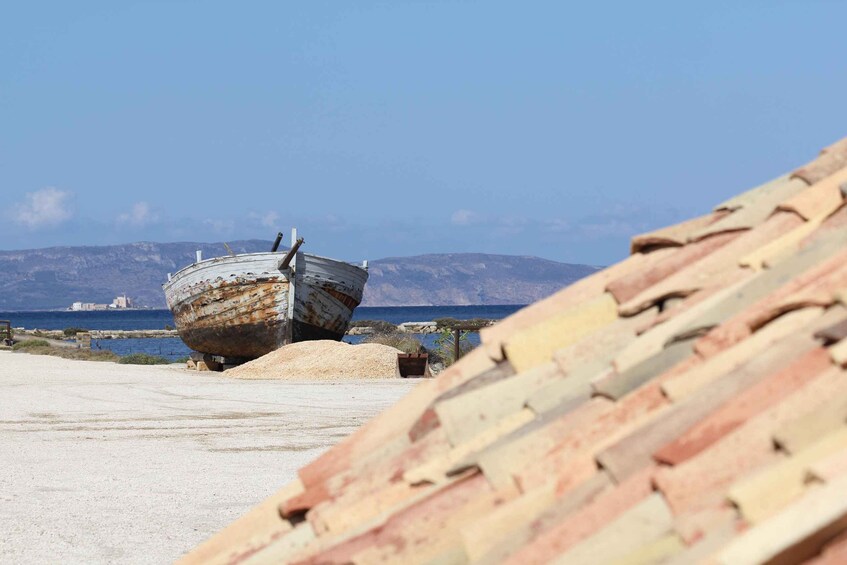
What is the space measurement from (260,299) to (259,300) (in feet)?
0.11

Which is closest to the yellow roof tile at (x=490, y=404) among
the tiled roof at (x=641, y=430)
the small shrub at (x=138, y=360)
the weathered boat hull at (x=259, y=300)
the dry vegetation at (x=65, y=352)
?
the tiled roof at (x=641, y=430)

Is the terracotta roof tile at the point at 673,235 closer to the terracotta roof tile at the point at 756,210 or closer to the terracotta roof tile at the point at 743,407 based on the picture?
the terracotta roof tile at the point at 756,210

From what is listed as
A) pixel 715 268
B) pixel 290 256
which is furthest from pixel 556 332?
pixel 290 256

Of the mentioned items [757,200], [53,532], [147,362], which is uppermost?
[147,362]

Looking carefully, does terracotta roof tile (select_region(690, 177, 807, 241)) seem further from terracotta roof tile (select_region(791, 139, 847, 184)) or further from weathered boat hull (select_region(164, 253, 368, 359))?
weathered boat hull (select_region(164, 253, 368, 359))

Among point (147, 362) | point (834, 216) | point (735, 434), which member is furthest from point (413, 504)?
point (147, 362)

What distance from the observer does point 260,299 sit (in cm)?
2762

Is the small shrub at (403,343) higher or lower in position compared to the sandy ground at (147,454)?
higher

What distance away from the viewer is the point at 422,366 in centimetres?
2411

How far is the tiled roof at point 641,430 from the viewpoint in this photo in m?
1.69

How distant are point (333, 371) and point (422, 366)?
1777 millimetres

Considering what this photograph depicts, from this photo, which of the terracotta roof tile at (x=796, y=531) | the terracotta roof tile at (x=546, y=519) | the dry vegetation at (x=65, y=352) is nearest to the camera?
the terracotta roof tile at (x=796, y=531)

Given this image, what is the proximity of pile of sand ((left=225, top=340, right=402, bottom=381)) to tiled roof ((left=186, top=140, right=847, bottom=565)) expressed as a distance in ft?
68.0

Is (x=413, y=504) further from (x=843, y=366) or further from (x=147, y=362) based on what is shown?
(x=147, y=362)
